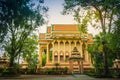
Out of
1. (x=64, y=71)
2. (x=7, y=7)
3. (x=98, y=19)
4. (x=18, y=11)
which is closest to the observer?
(x=7, y=7)

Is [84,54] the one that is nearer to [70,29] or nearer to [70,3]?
[70,29]

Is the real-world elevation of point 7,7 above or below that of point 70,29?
below

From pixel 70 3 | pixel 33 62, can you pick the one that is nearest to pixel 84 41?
pixel 33 62

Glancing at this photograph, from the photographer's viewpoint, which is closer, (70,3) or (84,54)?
(70,3)

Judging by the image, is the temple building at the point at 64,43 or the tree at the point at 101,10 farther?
the temple building at the point at 64,43

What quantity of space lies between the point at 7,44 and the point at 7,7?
1635 cm

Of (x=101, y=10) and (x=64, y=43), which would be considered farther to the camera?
(x=64, y=43)

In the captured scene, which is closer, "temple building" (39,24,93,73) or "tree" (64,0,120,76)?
"tree" (64,0,120,76)

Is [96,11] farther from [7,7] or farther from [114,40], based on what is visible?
[7,7]

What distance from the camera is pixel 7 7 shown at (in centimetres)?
1030

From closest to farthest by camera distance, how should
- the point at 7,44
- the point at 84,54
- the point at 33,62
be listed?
the point at 7,44 → the point at 33,62 → the point at 84,54

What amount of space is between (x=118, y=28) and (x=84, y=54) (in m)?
26.9

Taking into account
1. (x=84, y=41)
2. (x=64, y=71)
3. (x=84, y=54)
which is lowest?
(x=64, y=71)

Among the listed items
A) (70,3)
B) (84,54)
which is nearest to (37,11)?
(70,3)
